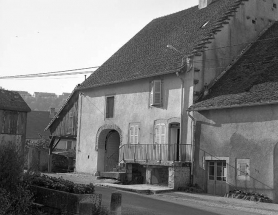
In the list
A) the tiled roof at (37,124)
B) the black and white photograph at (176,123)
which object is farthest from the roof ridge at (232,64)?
the tiled roof at (37,124)

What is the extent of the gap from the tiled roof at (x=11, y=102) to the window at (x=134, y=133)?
6.49 metres

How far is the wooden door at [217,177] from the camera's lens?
19.5m

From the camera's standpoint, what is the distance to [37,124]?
52.5 metres

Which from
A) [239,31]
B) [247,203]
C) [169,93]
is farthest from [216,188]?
[239,31]

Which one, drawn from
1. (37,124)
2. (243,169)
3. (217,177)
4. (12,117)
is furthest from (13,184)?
(37,124)

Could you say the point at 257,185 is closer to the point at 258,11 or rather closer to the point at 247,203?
the point at 247,203

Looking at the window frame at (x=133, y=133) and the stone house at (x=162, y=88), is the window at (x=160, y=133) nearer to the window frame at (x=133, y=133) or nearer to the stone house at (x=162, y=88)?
the stone house at (x=162, y=88)

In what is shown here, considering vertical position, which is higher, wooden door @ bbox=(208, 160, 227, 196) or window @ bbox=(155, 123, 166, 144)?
window @ bbox=(155, 123, 166, 144)

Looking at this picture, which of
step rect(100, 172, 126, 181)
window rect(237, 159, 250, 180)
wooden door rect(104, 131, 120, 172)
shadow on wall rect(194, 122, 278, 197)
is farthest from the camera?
wooden door rect(104, 131, 120, 172)

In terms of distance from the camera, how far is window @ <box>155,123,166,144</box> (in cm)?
2275

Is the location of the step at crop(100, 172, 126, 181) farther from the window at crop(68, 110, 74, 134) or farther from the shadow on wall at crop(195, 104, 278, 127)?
the window at crop(68, 110, 74, 134)

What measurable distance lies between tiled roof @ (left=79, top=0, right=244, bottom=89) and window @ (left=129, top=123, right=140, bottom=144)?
274 centimetres

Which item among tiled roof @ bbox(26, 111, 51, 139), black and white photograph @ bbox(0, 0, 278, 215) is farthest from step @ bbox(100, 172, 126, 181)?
tiled roof @ bbox(26, 111, 51, 139)

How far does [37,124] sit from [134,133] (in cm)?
3031
